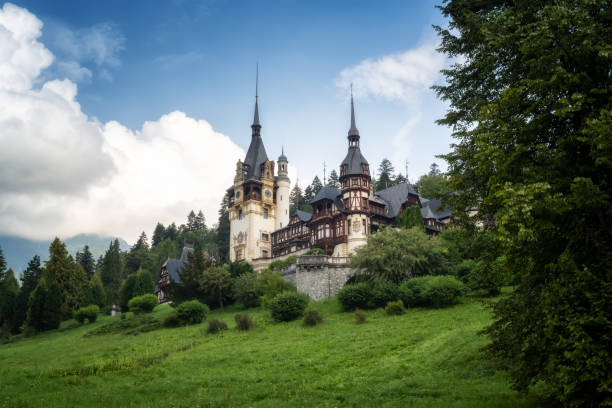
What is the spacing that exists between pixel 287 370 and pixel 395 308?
15034 mm

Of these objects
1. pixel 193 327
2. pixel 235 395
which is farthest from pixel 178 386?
pixel 193 327

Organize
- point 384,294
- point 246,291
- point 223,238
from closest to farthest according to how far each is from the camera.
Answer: point 384,294 < point 246,291 < point 223,238

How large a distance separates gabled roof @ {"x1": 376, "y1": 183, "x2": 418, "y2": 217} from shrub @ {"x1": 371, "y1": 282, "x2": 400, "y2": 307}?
23.1m

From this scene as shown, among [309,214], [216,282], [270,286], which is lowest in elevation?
[270,286]

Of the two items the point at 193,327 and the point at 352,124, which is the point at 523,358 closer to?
the point at 193,327

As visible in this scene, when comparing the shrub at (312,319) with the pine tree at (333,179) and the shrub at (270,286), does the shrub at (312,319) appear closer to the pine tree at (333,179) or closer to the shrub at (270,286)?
the shrub at (270,286)

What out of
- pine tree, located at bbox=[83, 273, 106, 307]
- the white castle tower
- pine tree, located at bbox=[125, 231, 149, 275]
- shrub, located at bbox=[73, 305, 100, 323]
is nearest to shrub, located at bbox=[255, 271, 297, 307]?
shrub, located at bbox=[73, 305, 100, 323]

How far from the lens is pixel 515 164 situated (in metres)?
11.4

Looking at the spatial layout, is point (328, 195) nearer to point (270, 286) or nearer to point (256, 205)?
point (256, 205)

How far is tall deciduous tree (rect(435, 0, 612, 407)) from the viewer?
28.9 ft

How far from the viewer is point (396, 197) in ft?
197

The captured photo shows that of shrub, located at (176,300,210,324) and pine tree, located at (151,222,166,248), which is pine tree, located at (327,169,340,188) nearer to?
pine tree, located at (151,222,166,248)

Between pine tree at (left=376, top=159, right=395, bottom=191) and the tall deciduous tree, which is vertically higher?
pine tree at (left=376, top=159, right=395, bottom=191)

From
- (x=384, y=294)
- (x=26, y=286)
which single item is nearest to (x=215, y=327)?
(x=384, y=294)
